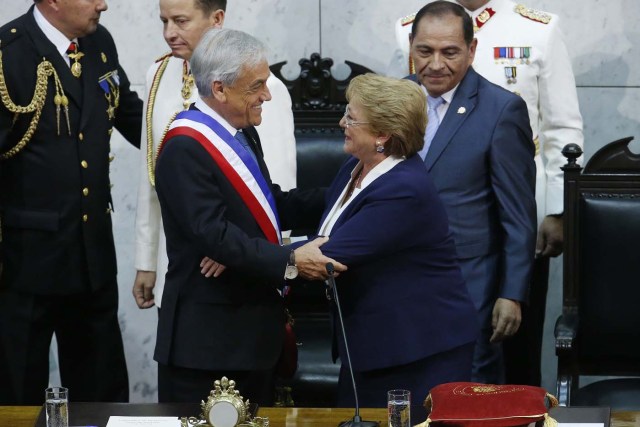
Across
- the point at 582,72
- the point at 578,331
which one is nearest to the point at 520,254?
the point at 578,331

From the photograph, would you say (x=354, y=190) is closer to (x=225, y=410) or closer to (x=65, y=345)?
(x=225, y=410)

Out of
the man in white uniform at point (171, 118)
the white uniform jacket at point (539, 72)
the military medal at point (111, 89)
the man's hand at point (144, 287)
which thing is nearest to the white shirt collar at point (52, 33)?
the military medal at point (111, 89)

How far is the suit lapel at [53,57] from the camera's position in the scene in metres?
3.79

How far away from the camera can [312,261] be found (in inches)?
119

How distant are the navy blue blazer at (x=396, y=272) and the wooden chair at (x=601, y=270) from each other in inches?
35.0

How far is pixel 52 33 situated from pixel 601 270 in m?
1.85

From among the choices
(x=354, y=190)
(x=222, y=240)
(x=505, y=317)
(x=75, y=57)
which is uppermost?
(x=75, y=57)

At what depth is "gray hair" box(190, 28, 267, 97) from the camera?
9.96ft

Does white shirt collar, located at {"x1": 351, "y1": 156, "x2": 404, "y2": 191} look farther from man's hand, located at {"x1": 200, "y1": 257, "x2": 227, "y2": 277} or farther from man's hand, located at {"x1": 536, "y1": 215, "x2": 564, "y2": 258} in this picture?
man's hand, located at {"x1": 536, "y1": 215, "x2": 564, "y2": 258}

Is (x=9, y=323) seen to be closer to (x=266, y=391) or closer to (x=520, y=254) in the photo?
(x=266, y=391)

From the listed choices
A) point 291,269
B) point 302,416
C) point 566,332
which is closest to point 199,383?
point 291,269

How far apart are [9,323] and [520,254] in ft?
5.12

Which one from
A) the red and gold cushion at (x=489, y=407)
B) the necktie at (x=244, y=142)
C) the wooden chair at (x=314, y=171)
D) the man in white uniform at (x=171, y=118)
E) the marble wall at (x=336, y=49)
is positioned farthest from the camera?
the marble wall at (x=336, y=49)

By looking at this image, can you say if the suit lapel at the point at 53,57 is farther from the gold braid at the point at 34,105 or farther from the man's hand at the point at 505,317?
the man's hand at the point at 505,317
